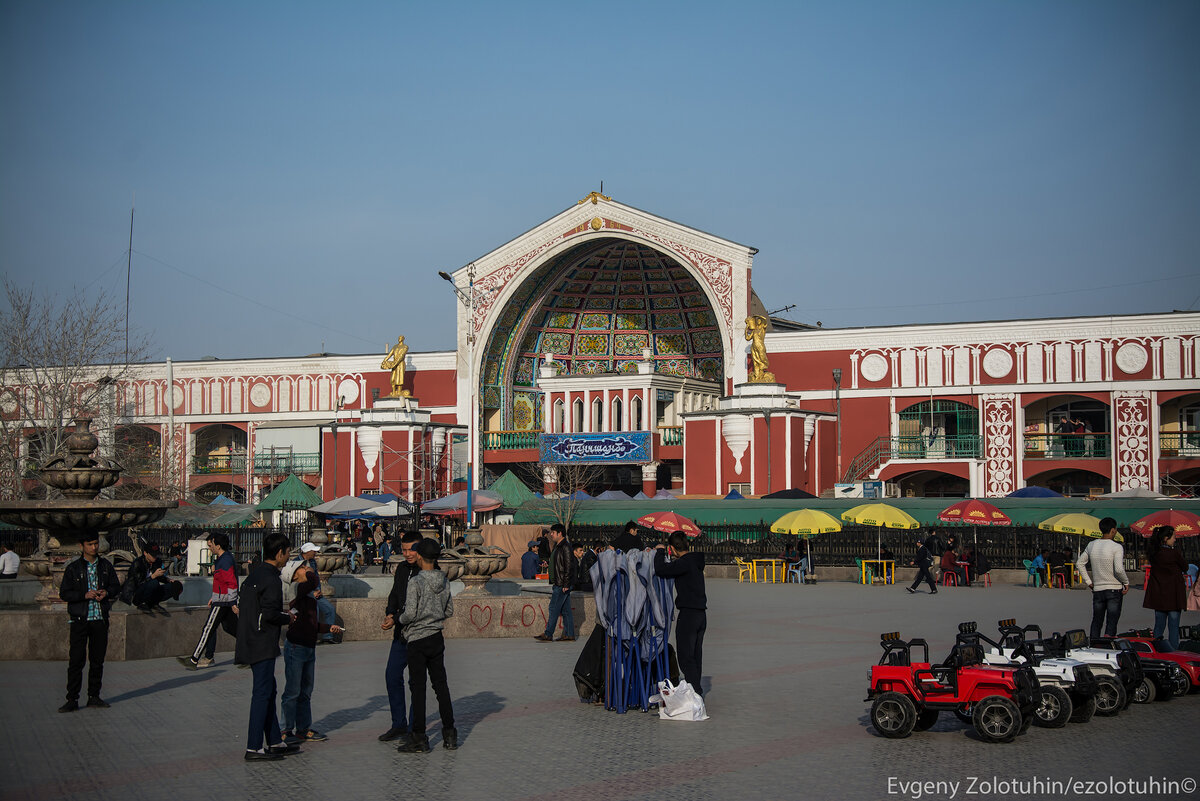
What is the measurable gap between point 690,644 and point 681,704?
1.81ft

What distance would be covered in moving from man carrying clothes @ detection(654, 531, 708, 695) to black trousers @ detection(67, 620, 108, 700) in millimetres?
4784

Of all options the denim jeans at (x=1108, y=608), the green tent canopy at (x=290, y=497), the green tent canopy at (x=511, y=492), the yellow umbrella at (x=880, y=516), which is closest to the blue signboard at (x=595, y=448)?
the green tent canopy at (x=511, y=492)

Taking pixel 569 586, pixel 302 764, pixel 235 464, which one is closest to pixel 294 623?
pixel 302 764

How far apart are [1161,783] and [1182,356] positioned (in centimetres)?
3428

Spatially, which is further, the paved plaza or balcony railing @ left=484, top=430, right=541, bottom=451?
balcony railing @ left=484, top=430, right=541, bottom=451

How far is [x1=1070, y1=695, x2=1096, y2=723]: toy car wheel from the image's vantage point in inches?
406

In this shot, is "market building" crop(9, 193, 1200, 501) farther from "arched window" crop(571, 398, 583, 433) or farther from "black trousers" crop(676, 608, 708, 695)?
"black trousers" crop(676, 608, 708, 695)

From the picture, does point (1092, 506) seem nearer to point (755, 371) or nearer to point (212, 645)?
point (755, 371)

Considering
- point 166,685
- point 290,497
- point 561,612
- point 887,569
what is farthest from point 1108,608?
point 290,497

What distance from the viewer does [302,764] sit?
8.94 m

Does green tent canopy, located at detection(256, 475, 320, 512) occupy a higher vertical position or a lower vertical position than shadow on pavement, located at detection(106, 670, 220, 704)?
higher

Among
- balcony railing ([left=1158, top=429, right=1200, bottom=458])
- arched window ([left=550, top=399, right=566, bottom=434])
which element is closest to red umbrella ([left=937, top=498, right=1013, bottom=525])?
balcony railing ([left=1158, top=429, right=1200, bottom=458])

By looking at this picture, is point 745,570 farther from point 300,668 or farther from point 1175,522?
point 300,668

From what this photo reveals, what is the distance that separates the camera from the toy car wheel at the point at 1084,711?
10312 millimetres
